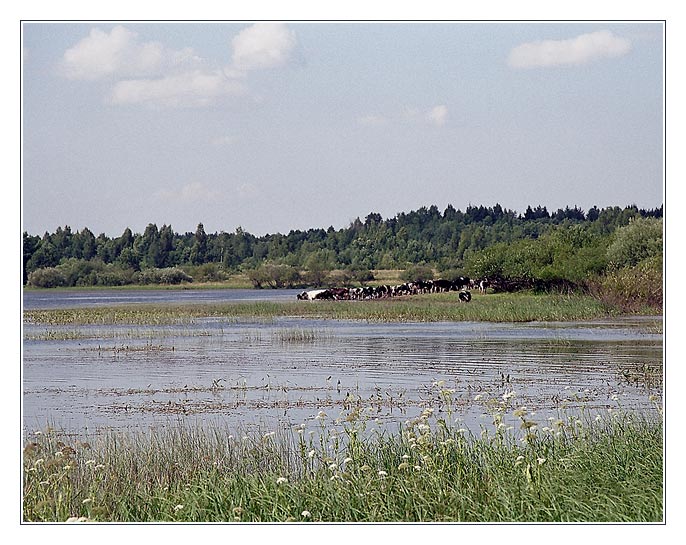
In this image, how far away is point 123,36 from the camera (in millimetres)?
6453

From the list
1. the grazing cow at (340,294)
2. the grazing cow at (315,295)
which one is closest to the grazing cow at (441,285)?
the grazing cow at (340,294)

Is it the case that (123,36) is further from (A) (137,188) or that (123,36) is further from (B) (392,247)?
(B) (392,247)

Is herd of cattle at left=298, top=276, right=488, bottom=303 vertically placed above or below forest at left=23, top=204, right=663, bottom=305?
below

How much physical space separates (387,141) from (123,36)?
7.17ft

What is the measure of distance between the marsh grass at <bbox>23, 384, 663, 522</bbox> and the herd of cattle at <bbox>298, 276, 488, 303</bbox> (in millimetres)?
3627

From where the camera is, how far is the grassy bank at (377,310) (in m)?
8.85

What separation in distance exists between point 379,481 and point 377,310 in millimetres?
5859

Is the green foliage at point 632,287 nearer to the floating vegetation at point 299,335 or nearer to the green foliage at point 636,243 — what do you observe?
the green foliage at point 636,243

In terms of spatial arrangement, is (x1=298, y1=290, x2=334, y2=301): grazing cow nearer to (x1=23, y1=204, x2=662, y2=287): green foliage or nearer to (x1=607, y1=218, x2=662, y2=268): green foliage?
(x1=23, y1=204, x2=662, y2=287): green foliage

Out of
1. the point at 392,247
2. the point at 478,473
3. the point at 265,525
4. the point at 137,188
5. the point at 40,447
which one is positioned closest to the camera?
the point at 265,525

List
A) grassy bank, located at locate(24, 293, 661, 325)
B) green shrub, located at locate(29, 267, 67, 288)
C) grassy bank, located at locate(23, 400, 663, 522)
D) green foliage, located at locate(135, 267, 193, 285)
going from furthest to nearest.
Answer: grassy bank, located at locate(24, 293, 661, 325) → green foliage, located at locate(135, 267, 193, 285) → green shrub, located at locate(29, 267, 67, 288) → grassy bank, located at locate(23, 400, 663, 522)

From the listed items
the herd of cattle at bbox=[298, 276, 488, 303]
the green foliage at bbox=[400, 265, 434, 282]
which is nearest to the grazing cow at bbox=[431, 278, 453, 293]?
the herd of cattle at bbox=[298, 276, 488, 303]

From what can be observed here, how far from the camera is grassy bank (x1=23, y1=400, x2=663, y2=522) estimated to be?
4598 millimetres
